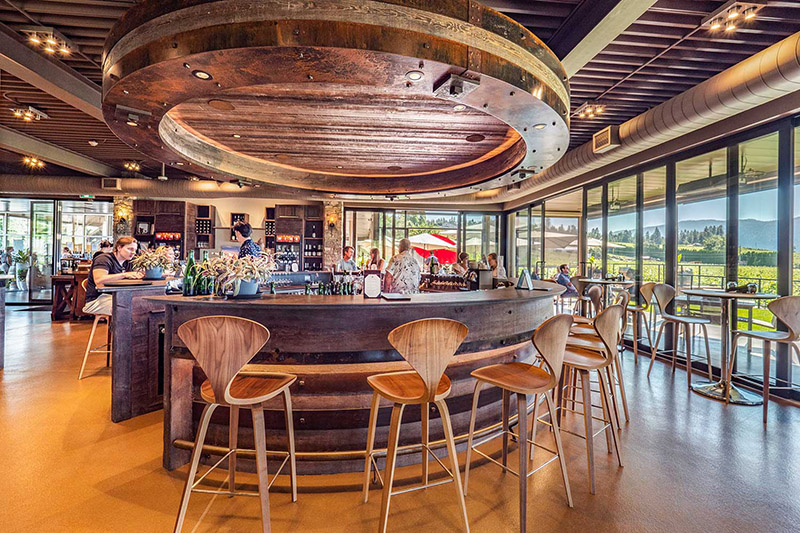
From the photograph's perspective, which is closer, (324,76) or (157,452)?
(324,76)

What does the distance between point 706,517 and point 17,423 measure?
5302 mm

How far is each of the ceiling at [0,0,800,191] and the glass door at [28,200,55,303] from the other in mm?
7035

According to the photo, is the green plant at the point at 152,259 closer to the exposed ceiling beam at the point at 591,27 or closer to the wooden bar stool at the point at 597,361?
the wooden bar stool at the point at 597,361

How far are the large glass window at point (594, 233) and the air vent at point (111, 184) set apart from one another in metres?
11.1

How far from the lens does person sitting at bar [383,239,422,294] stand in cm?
474

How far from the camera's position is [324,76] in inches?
89.0

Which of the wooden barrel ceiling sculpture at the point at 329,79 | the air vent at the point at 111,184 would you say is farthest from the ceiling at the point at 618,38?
the air vent at the point at 111,184

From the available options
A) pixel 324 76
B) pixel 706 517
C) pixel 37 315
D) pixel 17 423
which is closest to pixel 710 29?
pixel 324 76

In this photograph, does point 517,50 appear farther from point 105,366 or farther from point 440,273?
point 105,366

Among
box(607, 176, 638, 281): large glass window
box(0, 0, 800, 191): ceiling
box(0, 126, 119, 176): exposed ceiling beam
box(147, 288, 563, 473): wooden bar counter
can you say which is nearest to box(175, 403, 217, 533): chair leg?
box(147, 288, 563, 473): wooden bar counter

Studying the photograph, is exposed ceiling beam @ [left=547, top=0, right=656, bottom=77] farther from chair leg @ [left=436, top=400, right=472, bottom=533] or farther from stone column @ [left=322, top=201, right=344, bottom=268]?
stone column @ [left=322, top=201, right=344, bottom=268]

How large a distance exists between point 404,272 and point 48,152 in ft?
26.4

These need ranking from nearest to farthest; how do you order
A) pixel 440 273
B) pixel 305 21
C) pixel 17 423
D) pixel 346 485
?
pixel 305 21 < pixel 346 485 < pixel 17 423 < pixel 440 273

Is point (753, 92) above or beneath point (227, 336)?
above
